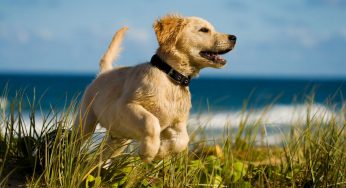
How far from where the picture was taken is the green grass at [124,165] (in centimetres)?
497

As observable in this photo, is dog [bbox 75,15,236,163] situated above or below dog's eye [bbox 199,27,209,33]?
below

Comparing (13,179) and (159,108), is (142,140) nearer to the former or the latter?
(159,108)

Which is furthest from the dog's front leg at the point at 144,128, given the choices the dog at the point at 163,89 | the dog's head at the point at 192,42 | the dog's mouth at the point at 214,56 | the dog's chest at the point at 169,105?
the dog's mouth at the point at 214,56

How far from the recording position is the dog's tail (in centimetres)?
643

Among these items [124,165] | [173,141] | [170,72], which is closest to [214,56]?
[170,72]

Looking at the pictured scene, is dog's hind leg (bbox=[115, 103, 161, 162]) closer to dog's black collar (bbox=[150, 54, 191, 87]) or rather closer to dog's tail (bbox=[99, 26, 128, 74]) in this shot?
Result: dog's black collar (bbox=[150, 54, 191, 87])

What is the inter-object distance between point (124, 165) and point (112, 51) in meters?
1.60

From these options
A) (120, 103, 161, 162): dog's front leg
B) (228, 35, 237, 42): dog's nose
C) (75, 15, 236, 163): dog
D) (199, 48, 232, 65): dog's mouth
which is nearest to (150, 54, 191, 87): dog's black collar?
(75, 15, 236, 163): dog

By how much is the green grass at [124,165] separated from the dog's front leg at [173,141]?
0.28 feet

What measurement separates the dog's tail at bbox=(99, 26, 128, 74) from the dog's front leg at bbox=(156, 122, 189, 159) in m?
1.43

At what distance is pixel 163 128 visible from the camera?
5.21 meters

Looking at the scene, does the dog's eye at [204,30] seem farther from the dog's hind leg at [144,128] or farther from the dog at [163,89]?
the dog's hind leg at [144,128]

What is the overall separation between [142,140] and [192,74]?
860 millimetres

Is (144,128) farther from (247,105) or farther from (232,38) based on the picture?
(247,105)
